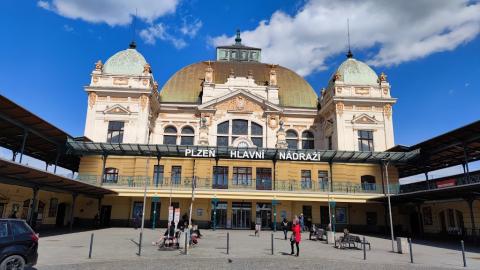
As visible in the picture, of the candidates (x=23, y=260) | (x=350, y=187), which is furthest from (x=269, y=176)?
(x=23, y=260)

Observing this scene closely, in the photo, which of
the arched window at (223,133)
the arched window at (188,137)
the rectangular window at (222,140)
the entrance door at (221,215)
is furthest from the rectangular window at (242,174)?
the arched window at (188,137)

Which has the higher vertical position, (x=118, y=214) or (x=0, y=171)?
(x=0, y=171)

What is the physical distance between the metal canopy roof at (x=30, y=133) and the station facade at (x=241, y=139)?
376 cm

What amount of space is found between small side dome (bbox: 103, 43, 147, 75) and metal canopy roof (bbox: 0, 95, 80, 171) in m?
12.1

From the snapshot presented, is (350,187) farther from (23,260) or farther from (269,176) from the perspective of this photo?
(23,260)

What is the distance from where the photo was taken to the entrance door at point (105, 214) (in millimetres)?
34875

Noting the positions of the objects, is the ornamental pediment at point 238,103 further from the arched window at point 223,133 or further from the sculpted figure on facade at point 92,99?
the sculpted figure on facade at point 92,99

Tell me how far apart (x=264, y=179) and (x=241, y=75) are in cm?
2140

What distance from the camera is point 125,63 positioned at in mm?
44469

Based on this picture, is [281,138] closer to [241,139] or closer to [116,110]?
[241,139]

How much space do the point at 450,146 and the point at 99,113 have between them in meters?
37.8

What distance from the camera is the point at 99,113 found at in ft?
136

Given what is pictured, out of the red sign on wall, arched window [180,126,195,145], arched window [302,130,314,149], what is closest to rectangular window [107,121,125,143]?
arched window [180,126,195,145]

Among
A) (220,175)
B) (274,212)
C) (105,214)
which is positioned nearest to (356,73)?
(220,175)
